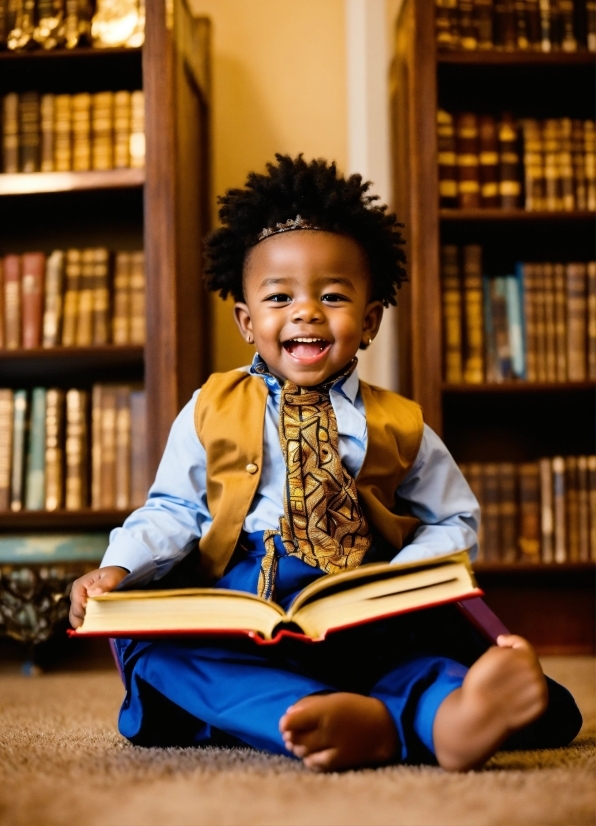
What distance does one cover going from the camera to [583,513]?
172 cm

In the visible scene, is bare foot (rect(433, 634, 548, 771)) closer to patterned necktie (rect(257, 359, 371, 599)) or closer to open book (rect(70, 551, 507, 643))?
open book (rect(70, 551, 507, 643))

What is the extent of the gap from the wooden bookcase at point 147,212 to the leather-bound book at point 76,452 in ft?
0.12

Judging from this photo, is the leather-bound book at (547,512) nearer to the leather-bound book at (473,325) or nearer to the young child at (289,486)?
the leather-bound book at (473,325)

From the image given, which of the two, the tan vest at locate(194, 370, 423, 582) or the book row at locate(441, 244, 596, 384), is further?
the book row at locate(441, 244, 596, 384)

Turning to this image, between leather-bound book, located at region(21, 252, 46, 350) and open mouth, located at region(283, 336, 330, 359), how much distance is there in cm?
84

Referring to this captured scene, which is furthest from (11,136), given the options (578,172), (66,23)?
(578,172)

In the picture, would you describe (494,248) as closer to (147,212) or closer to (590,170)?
(590,170)

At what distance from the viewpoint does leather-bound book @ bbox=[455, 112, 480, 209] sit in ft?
5.68

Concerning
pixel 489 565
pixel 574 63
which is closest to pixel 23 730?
→ pixel 489 565

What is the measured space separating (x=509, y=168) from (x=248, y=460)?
1.01m

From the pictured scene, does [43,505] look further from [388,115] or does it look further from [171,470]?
[388,115]

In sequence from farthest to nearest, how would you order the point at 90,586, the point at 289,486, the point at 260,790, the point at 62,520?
the point at 62,520 → the point at 289,486 → the point at 90,586 → the point at 260,790

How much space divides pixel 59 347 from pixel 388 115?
2.87 ft

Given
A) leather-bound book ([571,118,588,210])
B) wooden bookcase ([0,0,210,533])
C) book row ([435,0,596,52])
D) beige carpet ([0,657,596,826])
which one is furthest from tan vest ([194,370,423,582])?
book row ([435,0,596,52])
